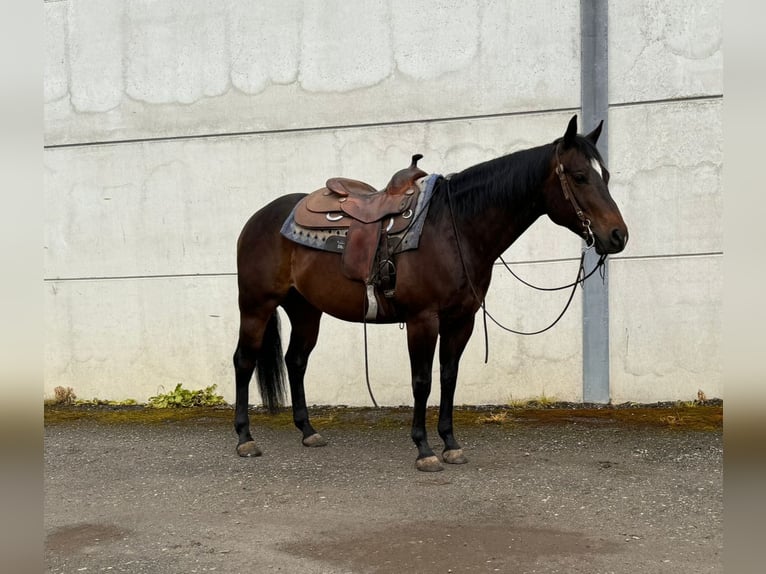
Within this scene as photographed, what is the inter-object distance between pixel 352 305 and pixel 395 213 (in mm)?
678

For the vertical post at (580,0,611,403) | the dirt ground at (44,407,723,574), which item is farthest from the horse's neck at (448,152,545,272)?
the vertical post at (580,0,611,403)

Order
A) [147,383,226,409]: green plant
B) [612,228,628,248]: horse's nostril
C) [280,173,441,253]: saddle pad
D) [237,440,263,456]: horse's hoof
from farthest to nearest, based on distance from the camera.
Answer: [147,383,226,409]: green plant → [237,440,263,456]: horse's hoof → [280,173,441,253]: saddle pad → [612,228,628,248]: horse's nostril

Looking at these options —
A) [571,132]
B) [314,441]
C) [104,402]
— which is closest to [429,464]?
[314,441]

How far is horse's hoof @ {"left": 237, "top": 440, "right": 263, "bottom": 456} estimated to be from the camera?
4742 mm

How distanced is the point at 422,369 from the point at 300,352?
1.22m

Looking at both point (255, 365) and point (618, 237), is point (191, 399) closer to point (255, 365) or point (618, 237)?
point (255, 365)

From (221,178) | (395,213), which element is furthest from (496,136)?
(221,178)

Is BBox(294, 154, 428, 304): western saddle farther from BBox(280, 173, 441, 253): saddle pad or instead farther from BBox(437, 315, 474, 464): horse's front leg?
BBox(437, 315, 474, 464): horse's front leg

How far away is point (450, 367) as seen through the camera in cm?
431

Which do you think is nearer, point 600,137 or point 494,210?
point 494,210

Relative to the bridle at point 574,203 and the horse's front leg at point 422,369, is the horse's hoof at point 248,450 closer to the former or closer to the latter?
the horse's front leg at point 422,369

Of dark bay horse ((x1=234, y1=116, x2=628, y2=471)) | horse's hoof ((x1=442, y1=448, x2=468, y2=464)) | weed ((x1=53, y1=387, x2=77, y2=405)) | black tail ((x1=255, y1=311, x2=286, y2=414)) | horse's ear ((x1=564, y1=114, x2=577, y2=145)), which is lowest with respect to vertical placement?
weed ((x1=53, y1=387, x2=77, y2=405))

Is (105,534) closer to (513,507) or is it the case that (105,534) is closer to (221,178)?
(513,507)

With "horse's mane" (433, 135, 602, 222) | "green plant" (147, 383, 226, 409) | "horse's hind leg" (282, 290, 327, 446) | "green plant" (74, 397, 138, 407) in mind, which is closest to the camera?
"horse's mane" (433, 135, 602, 222)
